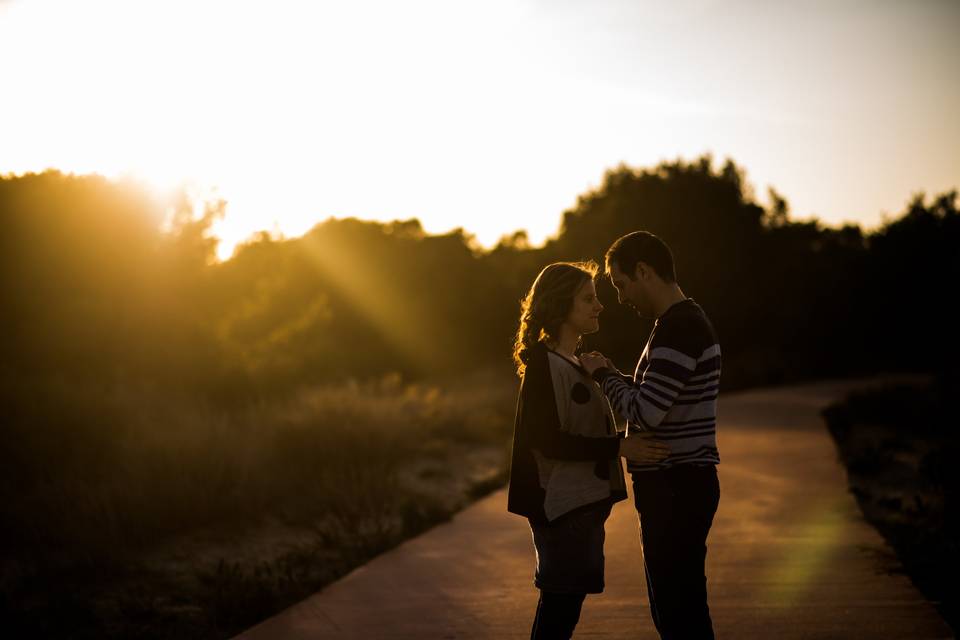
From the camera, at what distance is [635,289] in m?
3.94

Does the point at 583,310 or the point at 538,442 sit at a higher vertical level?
the point at 583,310

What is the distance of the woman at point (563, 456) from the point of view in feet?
12.7

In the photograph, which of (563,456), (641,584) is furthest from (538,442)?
(641,584)

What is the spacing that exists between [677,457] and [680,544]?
0.33m

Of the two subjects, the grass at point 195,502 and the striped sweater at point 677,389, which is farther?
the grass at point 195,502

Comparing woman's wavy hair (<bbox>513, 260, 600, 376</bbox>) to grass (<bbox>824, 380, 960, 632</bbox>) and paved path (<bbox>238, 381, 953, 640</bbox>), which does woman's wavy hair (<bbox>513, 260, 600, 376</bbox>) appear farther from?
grass (<bbox>824, 380, 960, 632</bbox>)

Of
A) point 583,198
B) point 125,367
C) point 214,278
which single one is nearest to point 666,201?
point 583,198

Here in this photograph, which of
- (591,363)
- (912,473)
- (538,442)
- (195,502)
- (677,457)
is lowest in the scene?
(912,473)

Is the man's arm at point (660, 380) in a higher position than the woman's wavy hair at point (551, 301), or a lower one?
lower

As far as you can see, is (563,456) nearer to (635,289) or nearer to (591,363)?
(591,363)

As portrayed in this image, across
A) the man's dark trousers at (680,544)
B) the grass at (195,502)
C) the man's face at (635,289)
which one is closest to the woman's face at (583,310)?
the man's face at (635,289)

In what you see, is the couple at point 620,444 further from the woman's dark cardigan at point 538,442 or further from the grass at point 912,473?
the grass at point 912,473

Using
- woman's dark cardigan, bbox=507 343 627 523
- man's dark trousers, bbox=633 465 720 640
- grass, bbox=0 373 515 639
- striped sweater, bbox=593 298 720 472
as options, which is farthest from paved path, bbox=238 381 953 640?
striped sweater, bbox=593 298 720 472

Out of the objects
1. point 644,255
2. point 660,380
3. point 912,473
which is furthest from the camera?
point 912,473
